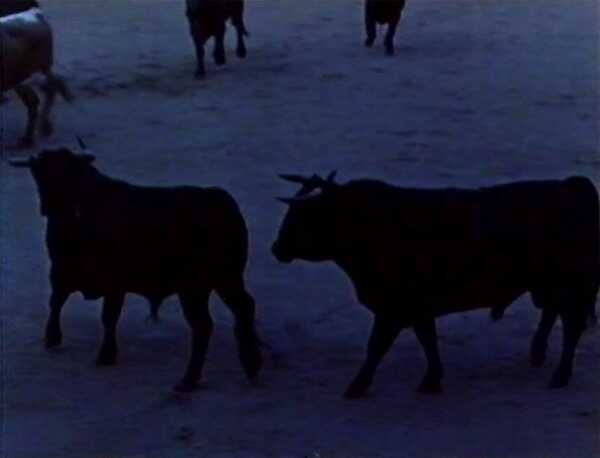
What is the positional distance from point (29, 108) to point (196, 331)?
557 cm

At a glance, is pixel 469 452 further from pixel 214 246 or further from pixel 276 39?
pixel 276 39

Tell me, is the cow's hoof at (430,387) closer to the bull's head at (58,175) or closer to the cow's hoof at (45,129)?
the bull's head at (58,175)

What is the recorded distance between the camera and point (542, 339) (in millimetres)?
7191

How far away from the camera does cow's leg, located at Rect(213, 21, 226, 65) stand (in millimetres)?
14977

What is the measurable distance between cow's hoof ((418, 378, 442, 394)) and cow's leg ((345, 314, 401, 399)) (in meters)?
0.21

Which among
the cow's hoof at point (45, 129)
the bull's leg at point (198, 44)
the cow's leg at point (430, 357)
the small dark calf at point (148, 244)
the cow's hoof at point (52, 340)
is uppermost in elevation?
the small dark calf at point (148, 244)

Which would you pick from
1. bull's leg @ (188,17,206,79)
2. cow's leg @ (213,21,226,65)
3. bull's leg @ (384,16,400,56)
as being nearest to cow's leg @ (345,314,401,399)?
bull's leg @ (188,17,206,79)

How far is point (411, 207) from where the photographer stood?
684cm

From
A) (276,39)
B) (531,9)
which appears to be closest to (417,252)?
(276,39)

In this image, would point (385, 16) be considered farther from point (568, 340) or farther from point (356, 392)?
point (356, 392)

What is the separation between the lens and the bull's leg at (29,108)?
39.5 ft

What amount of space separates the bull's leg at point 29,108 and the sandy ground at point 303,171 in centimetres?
21

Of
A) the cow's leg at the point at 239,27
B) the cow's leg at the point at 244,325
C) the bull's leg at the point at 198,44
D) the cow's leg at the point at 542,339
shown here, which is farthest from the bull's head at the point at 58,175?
the cow's leg at the point at 239,27

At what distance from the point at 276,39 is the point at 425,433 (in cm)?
1043
